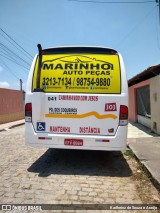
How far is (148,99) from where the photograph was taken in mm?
12781

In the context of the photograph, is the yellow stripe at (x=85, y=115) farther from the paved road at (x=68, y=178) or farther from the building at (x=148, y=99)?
the building at (x=148, y=99)

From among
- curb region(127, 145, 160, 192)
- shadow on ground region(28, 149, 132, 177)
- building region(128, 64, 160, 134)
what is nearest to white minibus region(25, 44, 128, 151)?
shadow on ground region(28, 149, 132, 177)

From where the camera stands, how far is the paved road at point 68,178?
4.29 m

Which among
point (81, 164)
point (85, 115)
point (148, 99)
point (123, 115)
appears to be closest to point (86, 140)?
point (85, 115)

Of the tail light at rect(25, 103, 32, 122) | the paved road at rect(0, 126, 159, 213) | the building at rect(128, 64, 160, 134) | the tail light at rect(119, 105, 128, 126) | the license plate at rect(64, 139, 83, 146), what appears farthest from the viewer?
the building at rect(128, 64, 160, 134)

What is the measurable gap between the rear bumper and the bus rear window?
98 centimetres

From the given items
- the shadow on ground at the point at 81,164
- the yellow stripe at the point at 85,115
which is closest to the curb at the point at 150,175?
the shadow on ground at the point at 81,164

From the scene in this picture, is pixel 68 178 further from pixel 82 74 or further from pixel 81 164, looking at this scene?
pixel 82 74

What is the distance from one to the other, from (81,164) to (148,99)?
7.44m

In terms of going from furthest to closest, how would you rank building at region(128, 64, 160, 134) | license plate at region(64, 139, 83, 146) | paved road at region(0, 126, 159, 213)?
building at region(128, 64, 160, 134) → license plate at region(64, 139, 83, 146) → paved road at region(0, 126, 159, 213)

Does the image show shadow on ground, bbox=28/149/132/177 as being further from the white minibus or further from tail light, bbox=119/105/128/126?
tail light, bbox=119/105/128/126

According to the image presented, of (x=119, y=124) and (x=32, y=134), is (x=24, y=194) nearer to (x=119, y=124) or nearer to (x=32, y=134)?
(x=32, y=134)

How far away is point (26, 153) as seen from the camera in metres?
7.75

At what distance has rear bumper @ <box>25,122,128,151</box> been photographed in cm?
556
